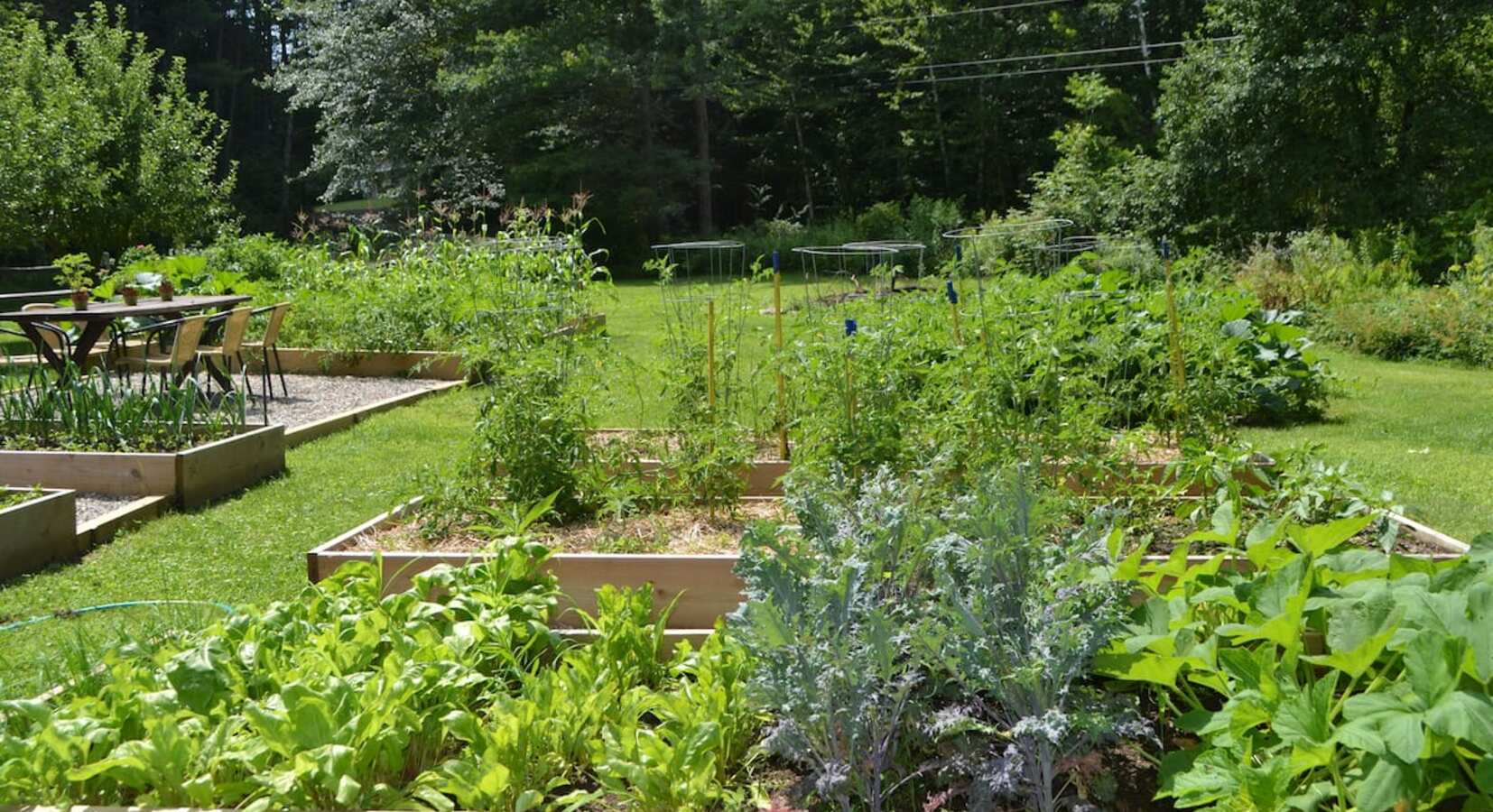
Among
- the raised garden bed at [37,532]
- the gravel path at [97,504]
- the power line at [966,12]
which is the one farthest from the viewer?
the power line at [966,12]

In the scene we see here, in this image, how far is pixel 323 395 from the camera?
889 cm

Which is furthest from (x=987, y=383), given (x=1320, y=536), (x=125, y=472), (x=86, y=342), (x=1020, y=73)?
(x=1020, y=73)

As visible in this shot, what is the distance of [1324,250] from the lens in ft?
42.9

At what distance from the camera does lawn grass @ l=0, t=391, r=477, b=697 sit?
3900mm

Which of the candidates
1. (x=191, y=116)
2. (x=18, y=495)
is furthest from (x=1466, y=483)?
(x=191, y=116)

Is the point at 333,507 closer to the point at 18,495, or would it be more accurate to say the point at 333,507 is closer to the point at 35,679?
the point at 18,495

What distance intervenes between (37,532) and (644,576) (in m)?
2.75

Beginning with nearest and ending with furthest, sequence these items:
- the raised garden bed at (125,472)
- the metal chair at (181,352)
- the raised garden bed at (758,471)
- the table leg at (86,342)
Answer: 1. the raised garden bed at (758,471)
2. the raised garden bed at (125,472)
3. the metal chair at (181,352)
4. the table leg at (86,342)

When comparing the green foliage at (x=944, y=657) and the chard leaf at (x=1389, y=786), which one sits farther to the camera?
the green foliage at (x=944, y=657)

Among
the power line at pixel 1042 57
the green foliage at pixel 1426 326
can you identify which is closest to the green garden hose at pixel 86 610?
the green foliage at pixel 1426 326

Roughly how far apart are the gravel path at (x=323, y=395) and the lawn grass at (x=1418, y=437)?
5914 millimetres

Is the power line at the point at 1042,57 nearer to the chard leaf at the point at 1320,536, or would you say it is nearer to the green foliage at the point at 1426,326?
the green foliage at the point at 1426,326

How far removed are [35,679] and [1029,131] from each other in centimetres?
2721

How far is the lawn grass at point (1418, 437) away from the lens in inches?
208
